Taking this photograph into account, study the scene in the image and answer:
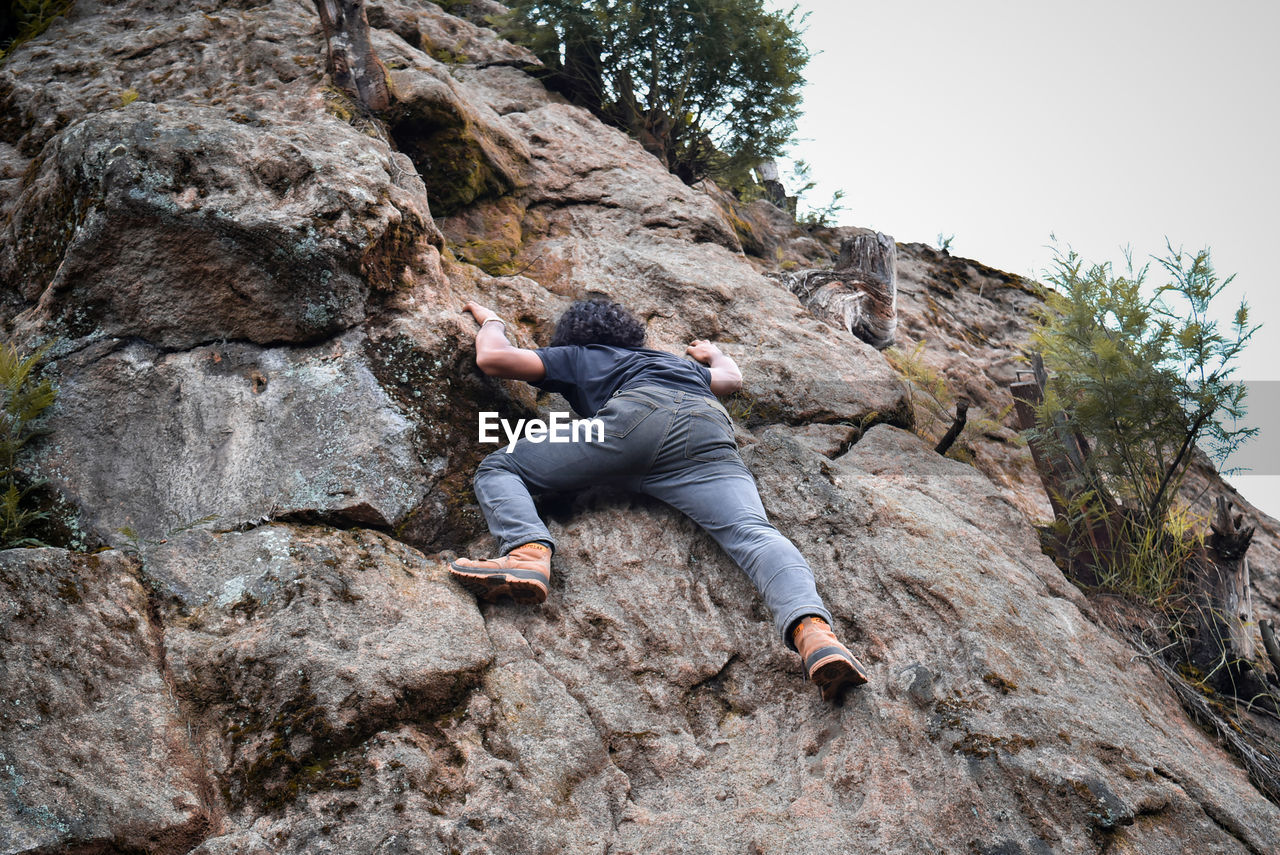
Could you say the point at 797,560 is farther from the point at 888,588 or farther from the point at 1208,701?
the point at 1208,701

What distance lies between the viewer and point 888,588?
4328 millimetres

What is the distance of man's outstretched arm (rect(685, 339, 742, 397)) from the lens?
5305mm

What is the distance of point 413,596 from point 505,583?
43cm

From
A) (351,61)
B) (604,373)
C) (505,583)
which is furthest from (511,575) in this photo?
(351,61)

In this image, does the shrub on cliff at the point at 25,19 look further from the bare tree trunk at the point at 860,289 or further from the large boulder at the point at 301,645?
the bare tree trunk at the point at 860,289

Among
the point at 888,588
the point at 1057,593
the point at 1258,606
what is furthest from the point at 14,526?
the point at 1258,606

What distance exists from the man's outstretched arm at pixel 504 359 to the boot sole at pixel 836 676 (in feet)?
7.51

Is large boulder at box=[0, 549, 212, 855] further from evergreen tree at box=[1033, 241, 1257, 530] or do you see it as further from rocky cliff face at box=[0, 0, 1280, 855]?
evergreen tree at box=[1033, 241, 1257, 530]

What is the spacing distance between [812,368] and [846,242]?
2478mm

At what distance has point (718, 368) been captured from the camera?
5445 mm

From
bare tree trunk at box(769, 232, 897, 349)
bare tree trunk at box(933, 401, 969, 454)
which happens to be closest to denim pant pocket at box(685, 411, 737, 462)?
bare tree trunk at box(933, 401, 969, 454)

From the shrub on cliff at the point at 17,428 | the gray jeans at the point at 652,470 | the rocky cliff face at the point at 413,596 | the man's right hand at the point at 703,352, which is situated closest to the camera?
the rocky cliff face at the point at 413,596

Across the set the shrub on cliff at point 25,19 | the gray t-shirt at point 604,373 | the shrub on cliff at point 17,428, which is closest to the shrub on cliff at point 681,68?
the shrub on cliff at point 25,19

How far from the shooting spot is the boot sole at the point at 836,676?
3568 mm
